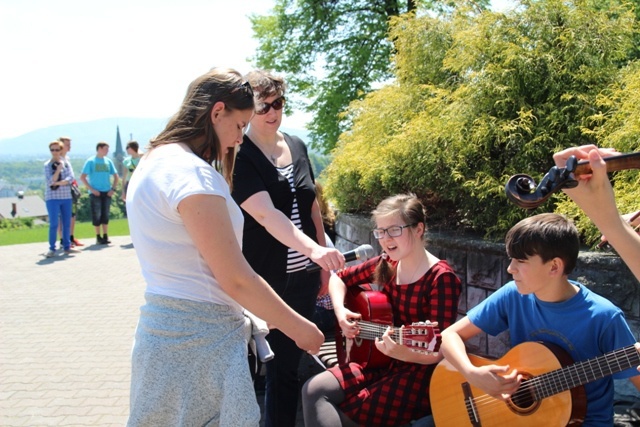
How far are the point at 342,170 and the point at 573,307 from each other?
10.9 feet

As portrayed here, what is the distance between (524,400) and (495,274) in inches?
43.4

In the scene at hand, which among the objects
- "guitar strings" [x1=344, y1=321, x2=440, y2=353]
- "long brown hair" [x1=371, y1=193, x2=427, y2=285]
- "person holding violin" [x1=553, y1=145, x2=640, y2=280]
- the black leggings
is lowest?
the black leggings

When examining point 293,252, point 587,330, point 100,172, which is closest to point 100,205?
point 100,172

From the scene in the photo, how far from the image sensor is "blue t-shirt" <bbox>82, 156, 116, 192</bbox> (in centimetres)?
1294

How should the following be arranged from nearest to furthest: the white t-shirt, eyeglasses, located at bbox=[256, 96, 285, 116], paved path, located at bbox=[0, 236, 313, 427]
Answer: the white t-shirt, eyeglasses, located at bbox=[256, 96, 285, 116], paved path, located at bbox=[0, 236, 313, 427]

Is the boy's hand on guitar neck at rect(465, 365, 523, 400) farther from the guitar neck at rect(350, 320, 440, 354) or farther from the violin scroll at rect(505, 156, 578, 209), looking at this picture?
the violin scroll at rect(505, 156, 578, 209)

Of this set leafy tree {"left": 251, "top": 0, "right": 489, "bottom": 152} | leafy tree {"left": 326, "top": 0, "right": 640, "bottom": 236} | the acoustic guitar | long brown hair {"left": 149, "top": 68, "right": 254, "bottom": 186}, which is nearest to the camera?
long brown hair {"left": 149, "top": 68, "right": 254, "bottom": 186}

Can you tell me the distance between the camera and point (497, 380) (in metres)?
2.76

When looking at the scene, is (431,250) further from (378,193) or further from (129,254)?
(129,254)

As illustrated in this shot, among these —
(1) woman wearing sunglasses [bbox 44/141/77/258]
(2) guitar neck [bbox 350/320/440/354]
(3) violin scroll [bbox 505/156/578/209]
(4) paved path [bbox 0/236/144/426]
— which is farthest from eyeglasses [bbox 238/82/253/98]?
(1) woman wearing sunglasses [bbox 44/141/77/258]

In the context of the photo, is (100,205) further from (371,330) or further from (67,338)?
(371,330)

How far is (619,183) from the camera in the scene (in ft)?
11.6

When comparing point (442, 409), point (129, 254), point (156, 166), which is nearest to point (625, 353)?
point (442, 409)

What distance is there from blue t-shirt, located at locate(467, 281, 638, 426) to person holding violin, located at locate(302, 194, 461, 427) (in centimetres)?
52
